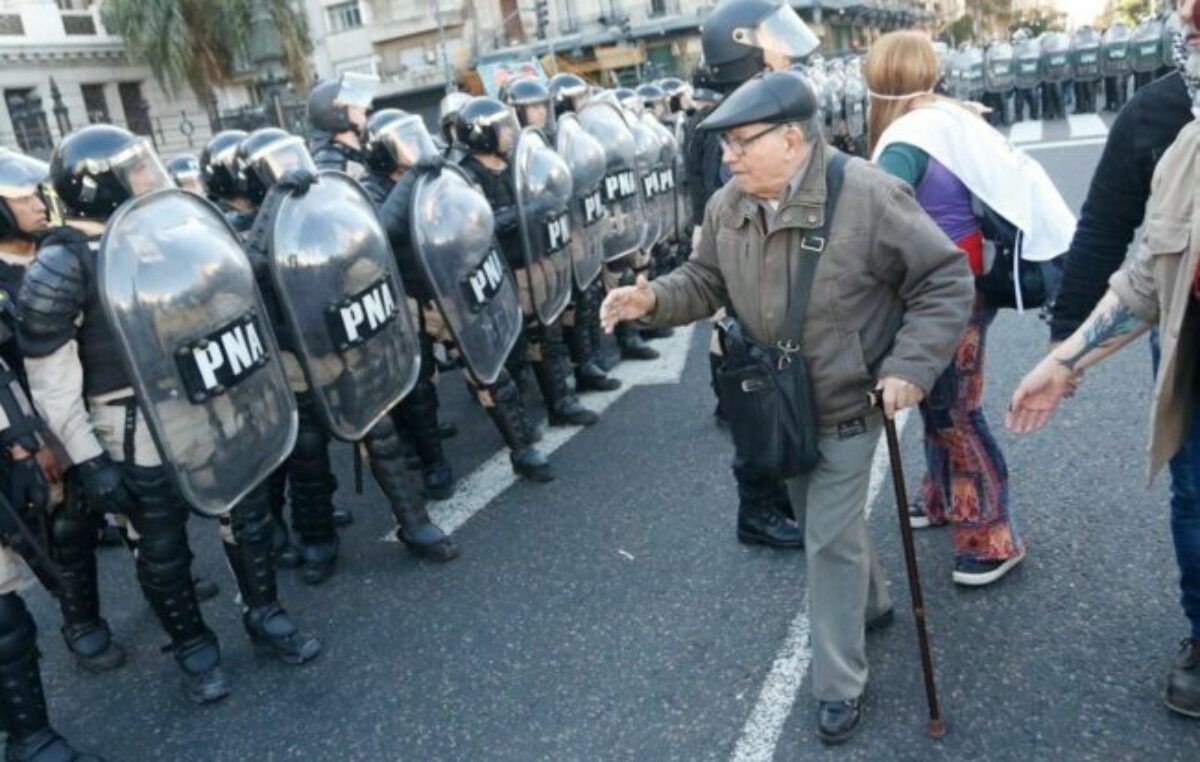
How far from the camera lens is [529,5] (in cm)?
4991

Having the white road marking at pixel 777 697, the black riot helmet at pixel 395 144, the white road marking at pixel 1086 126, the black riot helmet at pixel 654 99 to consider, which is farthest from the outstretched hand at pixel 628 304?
the white road marking at pixel 1086 126

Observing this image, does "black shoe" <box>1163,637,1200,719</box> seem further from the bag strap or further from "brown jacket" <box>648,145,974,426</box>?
the bag strap

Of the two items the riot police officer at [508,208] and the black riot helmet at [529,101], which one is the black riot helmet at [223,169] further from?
the black riot helmet at [529,101]

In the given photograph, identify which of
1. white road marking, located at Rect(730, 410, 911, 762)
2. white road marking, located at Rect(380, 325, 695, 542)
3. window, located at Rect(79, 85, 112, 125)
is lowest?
white road marking, located at Rect(380, 325, 695, 542)

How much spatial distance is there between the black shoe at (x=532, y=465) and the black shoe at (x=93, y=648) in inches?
71.0

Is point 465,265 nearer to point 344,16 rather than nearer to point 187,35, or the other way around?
point 187,35

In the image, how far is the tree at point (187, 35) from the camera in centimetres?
2972

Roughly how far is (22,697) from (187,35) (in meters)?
31.7

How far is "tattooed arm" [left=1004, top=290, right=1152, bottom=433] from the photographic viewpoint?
6.89ft

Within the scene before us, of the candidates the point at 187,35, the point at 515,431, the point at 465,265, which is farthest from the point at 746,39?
the point at 187,35

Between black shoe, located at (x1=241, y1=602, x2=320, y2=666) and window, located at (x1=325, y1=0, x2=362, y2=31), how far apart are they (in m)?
52.7

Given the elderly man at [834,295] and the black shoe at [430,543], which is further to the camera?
the black shoe at [430,543]

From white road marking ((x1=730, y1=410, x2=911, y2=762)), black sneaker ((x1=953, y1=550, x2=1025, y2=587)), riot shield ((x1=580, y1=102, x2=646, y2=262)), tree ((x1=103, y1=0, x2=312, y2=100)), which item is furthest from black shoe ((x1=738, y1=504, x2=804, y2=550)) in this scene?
tree ((x1=103, y1=0, x2=312, y2=100))

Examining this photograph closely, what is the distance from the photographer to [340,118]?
5.52 m
